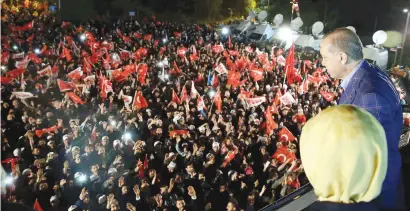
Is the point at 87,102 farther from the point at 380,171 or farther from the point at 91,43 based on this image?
the point at 380,171

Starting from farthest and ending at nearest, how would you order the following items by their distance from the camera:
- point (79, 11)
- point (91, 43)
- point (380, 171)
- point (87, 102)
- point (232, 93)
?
1. point (79, 11)
2. point (91, 43)
3. point (232, 93)
4. point (87, 102)
5. point (380, 171)

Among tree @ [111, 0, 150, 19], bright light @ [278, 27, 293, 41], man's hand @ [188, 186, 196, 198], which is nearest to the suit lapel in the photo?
man's hand @ [188, 186, 196, 198]

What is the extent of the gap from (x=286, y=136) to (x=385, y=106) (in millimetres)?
8035

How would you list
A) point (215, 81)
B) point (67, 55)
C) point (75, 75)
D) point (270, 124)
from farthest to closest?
point (67, 55), point (215, 81), point (75, 75), point (270, 124)

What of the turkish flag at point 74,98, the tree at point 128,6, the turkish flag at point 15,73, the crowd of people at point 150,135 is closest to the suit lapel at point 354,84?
the crowd of people at point 150,135

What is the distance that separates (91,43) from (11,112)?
884 centimetres

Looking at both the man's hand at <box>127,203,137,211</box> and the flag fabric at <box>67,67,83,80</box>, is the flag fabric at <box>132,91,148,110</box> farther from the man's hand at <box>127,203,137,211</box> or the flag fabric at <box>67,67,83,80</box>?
the man's hand at <box>127,203,137,211</box>

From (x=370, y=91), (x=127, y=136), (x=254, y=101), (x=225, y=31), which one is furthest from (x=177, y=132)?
(x=225, y=31)

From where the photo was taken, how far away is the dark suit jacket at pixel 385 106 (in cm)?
199

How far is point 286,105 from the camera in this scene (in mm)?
12805

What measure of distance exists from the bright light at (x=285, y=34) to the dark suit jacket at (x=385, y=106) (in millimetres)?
27914

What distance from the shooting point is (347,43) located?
7.87ft

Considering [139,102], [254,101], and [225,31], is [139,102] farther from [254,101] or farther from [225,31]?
[225,31]

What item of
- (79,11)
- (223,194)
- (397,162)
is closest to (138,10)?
(79,11)
